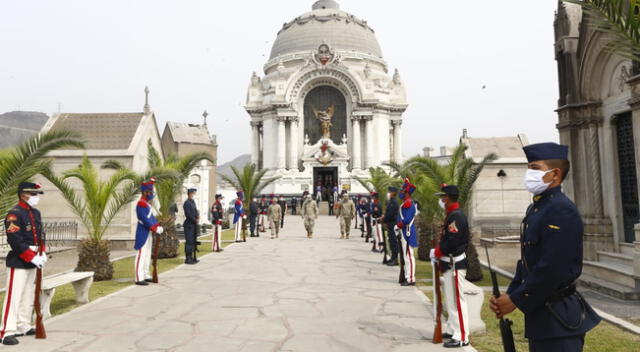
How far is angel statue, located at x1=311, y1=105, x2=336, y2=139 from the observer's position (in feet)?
150

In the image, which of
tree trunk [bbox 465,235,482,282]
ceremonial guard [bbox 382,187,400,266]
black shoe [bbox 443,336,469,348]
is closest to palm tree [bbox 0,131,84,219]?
black shoe [bbox 443,336,469,348]

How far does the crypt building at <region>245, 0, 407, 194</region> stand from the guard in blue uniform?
37607 mm

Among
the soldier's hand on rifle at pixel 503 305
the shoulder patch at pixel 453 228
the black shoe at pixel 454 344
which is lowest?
the black shoe at pixel 454 344

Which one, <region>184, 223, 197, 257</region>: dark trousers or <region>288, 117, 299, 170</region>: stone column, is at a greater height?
<region>288, 117, 299, 170</region>: stone column

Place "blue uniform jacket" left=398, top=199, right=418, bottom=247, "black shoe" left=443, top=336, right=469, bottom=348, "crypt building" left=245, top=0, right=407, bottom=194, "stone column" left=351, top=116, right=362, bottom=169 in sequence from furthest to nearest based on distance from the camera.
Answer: "stone column" left=351, top=116, right=362, bottom=169
"crypt building" left=245, top=0, right=407, bottom=194
"blue uniform jacket" left=398, top=199, right=418, bottom=247
"black shoe" left=443, top=336, right=469, bottom=348

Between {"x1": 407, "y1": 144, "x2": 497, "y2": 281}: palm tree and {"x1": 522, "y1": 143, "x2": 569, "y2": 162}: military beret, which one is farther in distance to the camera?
{"x1": 407, "y1": 144, "x2": 497, "y2": 281}: palm tree

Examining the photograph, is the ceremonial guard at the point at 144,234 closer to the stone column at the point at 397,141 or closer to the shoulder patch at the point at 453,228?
the shoulder patch at the point at 453,228

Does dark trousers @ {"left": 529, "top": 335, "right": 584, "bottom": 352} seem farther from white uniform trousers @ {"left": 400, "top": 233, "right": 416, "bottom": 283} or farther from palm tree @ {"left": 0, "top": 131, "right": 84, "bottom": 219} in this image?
palm tree @ {"left": 0, "top": 131, "right": 84, "bottom": 219}

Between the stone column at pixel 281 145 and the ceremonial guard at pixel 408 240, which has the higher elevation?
the stone column at pixel 281 145

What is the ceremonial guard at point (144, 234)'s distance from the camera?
9.13 metres

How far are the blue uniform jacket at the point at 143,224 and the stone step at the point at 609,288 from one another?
29.4ft

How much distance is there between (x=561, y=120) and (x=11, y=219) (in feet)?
36.6

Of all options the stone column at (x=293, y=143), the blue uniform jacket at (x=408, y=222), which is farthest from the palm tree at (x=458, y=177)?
the stone column at (x=293, y=143)

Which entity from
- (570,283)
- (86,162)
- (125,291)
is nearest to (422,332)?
(570,283)
